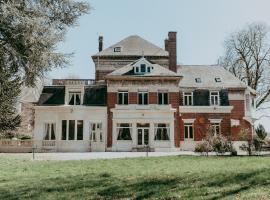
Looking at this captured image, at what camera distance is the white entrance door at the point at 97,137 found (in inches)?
1471

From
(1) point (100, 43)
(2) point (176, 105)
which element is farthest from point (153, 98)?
(1) point (100, 43)

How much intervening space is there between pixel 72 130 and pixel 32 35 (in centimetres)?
2448

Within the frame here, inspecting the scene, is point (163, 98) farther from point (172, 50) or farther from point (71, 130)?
point (71, 130)

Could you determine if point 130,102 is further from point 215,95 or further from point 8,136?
point 8,136

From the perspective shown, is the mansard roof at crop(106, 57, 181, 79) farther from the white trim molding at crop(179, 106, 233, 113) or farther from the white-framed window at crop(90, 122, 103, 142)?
the white-framed window at crop(90, 122, 103, 142)

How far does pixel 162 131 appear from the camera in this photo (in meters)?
37.7

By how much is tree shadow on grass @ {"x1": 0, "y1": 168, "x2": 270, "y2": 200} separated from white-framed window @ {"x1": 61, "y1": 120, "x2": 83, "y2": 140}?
24.5 m

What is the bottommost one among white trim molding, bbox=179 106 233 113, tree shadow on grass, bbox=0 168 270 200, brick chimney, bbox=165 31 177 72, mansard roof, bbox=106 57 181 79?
tree shadow on grass, bbox=0 168 270 200

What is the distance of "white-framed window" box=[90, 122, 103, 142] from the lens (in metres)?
37.8

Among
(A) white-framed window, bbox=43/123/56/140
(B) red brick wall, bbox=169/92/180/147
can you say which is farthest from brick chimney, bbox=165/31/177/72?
(A) white-framed window, bbox=43/123/56/140

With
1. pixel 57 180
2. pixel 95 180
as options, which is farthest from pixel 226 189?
pixel 57 180

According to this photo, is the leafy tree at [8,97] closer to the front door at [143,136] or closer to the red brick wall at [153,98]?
the front door at [143,136]

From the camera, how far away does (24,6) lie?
14.7 meters

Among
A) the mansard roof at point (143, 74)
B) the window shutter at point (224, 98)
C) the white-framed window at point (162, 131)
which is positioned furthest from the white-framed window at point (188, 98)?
the white-framed window at point (162, 131)
